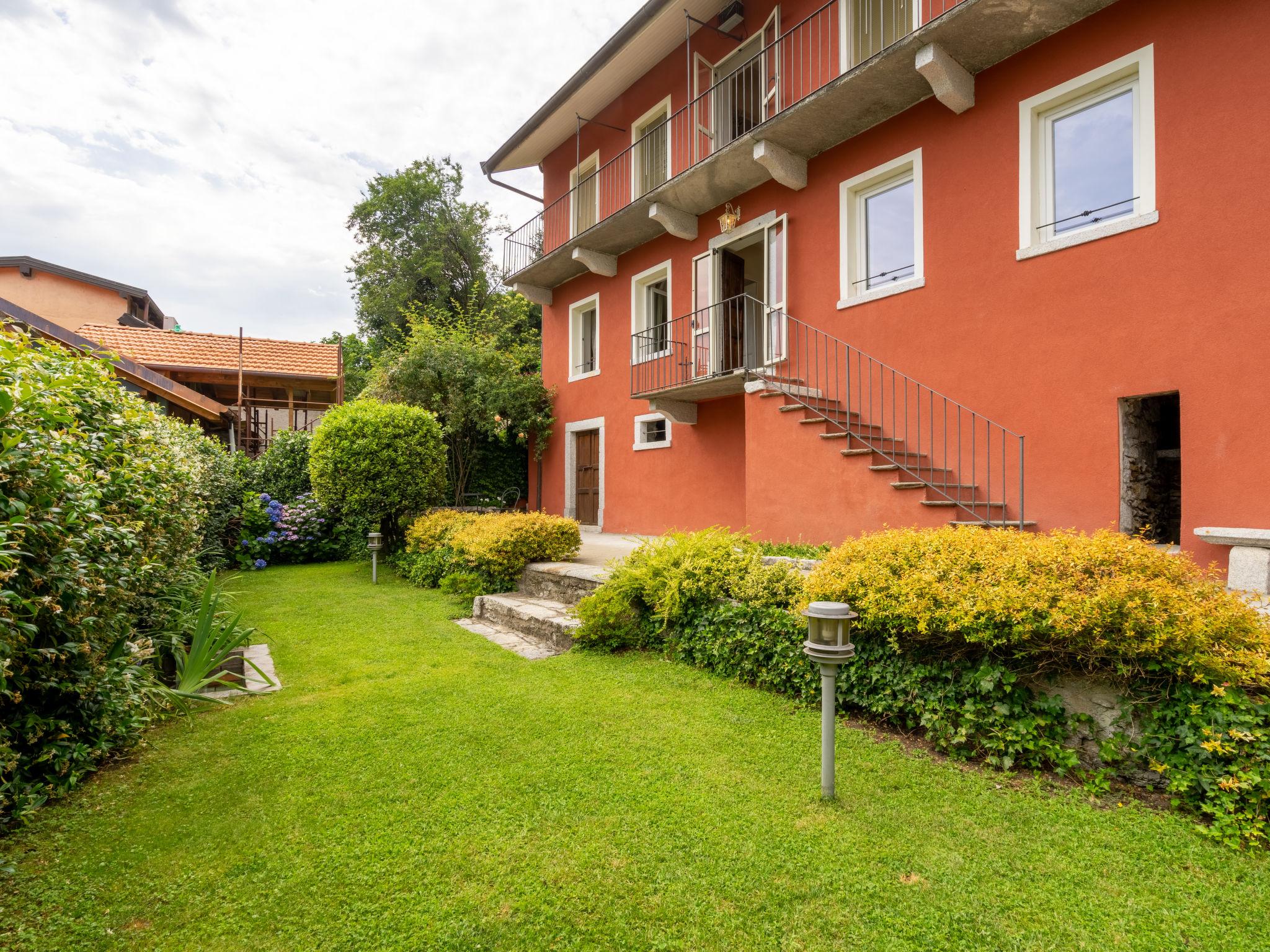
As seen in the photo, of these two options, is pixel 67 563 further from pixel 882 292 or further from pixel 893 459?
pixel 882 292

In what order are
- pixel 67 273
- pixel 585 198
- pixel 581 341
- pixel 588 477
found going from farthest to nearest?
pixel 67 273
pixel 581 341
pixel 588 477
pixel 585 198

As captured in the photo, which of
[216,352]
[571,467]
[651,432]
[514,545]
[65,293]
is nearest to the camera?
[514,545]

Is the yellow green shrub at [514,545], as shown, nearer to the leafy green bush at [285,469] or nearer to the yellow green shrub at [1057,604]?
the yellow green shrub at [1057,604]

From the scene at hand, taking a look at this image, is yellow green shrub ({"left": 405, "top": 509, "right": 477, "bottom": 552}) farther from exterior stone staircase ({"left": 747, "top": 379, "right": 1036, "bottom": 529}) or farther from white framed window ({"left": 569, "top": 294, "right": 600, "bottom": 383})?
exterior stone staircase ({"left": 747, "top": 379, "right": 1036, "bottom": 529})

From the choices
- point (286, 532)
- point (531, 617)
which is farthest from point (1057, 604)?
point (286, 532)

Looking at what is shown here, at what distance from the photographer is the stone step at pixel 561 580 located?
20.5ft

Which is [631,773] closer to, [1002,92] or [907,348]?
[907,348]

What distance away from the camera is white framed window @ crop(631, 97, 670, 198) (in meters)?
10.9

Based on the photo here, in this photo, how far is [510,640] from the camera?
5.75 meters

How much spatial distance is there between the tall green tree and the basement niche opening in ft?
73.3

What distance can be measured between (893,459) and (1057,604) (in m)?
3.55

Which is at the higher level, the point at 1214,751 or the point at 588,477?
the point at 588,477

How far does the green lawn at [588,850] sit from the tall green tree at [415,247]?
75.7 ft

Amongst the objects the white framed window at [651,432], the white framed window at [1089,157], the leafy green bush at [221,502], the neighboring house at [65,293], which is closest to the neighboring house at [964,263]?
the white framed window at [1089,157]
